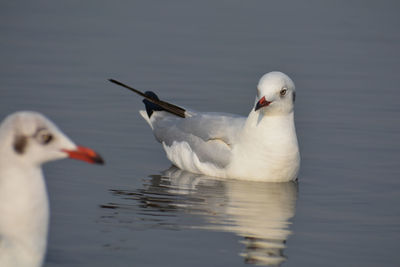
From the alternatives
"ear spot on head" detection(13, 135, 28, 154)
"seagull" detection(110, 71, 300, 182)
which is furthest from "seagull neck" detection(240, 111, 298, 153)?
"ear spot on head" detection(13, 135, 28, 154)

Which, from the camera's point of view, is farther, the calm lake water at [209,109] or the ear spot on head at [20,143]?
the calm lake water at [209,109]

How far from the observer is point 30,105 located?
486 inches

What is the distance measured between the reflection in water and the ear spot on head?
101 inches

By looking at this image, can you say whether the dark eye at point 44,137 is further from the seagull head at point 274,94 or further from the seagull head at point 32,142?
the seagull head at point 274,94

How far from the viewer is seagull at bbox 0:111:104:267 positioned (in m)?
5.52

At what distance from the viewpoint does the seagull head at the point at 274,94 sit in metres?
9.89

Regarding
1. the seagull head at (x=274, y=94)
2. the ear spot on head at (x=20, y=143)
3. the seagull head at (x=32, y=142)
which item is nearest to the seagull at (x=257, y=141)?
the seagull head at (x=274, y=94)

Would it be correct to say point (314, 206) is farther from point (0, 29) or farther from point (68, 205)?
point (0, 29)

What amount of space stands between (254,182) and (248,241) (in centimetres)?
215

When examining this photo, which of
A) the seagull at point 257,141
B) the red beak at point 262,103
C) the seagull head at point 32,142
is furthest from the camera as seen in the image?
the seagull at point 257,141

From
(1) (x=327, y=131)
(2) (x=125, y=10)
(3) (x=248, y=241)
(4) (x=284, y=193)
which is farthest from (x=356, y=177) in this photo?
(2) (x=125, y=10)

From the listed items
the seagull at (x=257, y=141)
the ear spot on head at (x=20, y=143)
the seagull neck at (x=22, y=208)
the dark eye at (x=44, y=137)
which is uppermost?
the seagull at (x=257, y=141)

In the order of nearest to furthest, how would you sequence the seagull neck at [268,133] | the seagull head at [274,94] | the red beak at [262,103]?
the red beak at [262,103] → the seagull head at [274,94] → the seagull neck at [268,133]

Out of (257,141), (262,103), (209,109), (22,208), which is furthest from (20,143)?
(209,109)
